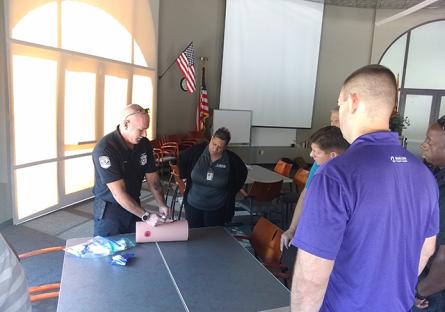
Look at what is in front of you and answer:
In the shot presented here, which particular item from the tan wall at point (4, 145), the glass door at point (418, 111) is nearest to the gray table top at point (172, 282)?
the tan wall at point (4, 145)

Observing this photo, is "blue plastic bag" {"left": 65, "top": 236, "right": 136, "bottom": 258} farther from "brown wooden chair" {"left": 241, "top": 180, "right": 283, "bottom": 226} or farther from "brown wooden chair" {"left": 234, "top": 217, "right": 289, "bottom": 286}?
"brown wooden chair" {"left": 241, "top": 180, "right": 283, "bottom": 226}

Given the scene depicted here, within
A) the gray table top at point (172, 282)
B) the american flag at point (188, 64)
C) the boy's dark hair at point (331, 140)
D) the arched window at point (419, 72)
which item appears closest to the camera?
the gray table top at point (172, 282)

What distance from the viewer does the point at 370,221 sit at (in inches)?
39.8

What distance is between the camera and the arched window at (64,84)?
14.0 feet

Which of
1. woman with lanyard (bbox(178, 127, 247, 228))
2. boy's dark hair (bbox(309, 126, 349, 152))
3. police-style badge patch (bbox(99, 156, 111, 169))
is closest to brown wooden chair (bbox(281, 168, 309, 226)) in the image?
woman with lanyard (bbox(178, 127, 247, 228))

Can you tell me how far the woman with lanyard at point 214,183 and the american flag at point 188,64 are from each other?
15.1 ft

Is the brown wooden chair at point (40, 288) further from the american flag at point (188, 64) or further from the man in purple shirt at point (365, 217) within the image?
the american flag at point (188, 64)

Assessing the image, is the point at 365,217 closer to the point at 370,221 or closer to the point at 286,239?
the point at 370,221

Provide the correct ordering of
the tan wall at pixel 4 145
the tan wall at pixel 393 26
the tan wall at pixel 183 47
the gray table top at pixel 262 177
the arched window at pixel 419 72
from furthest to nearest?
1. the arched window at pixel 419 72
2. the tan wall at pixel 393 26
3. the tan wall at pixel 183 47
4. the gray table top at pixel 262 177
5. the tan wall at pixel 4 145

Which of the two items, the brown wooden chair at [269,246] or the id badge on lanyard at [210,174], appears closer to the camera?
the brown wooden chair at [269,246]

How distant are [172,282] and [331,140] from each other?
118 cm

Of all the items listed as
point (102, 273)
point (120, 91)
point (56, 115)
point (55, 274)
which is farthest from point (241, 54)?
point (102, 273)

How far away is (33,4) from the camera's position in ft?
14.3

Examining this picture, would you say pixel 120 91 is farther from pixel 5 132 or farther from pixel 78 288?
pixel 78 288
